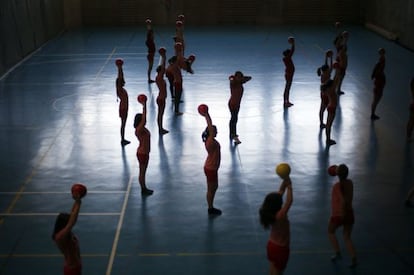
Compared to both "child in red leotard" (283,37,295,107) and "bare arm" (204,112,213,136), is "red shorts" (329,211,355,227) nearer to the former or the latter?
"bare arm" (204,112,213,136)

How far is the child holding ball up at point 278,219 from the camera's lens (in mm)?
6930

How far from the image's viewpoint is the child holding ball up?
6930 mm

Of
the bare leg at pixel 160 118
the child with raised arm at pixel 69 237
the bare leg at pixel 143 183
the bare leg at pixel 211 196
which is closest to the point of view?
the child with raised arm at pixel 69 237

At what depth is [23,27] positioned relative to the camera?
24.8 m

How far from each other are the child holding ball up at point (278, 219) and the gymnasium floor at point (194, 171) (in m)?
1.58

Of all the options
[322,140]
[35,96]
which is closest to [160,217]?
[322,140]

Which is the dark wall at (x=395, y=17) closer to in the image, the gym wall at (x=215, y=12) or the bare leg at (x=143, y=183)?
the gym wall at (x=215, y=12)

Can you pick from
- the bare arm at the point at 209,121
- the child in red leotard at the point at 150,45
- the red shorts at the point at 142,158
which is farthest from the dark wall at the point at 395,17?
the bare arm at the point at 209,121

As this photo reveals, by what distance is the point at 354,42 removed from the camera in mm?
28047

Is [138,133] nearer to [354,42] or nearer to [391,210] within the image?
[391,210]

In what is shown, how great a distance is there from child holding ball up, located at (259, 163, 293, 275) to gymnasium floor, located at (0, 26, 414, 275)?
5.17 ft

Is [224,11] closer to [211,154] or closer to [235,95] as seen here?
[235,95]

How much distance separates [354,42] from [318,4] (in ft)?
22.5

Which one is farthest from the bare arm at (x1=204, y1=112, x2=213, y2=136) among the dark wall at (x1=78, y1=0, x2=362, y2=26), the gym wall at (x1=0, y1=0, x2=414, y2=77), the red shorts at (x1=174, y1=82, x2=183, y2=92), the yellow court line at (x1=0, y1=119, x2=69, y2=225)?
the dark wall at (x1=78, y1=0, x2=362, y2=26)
